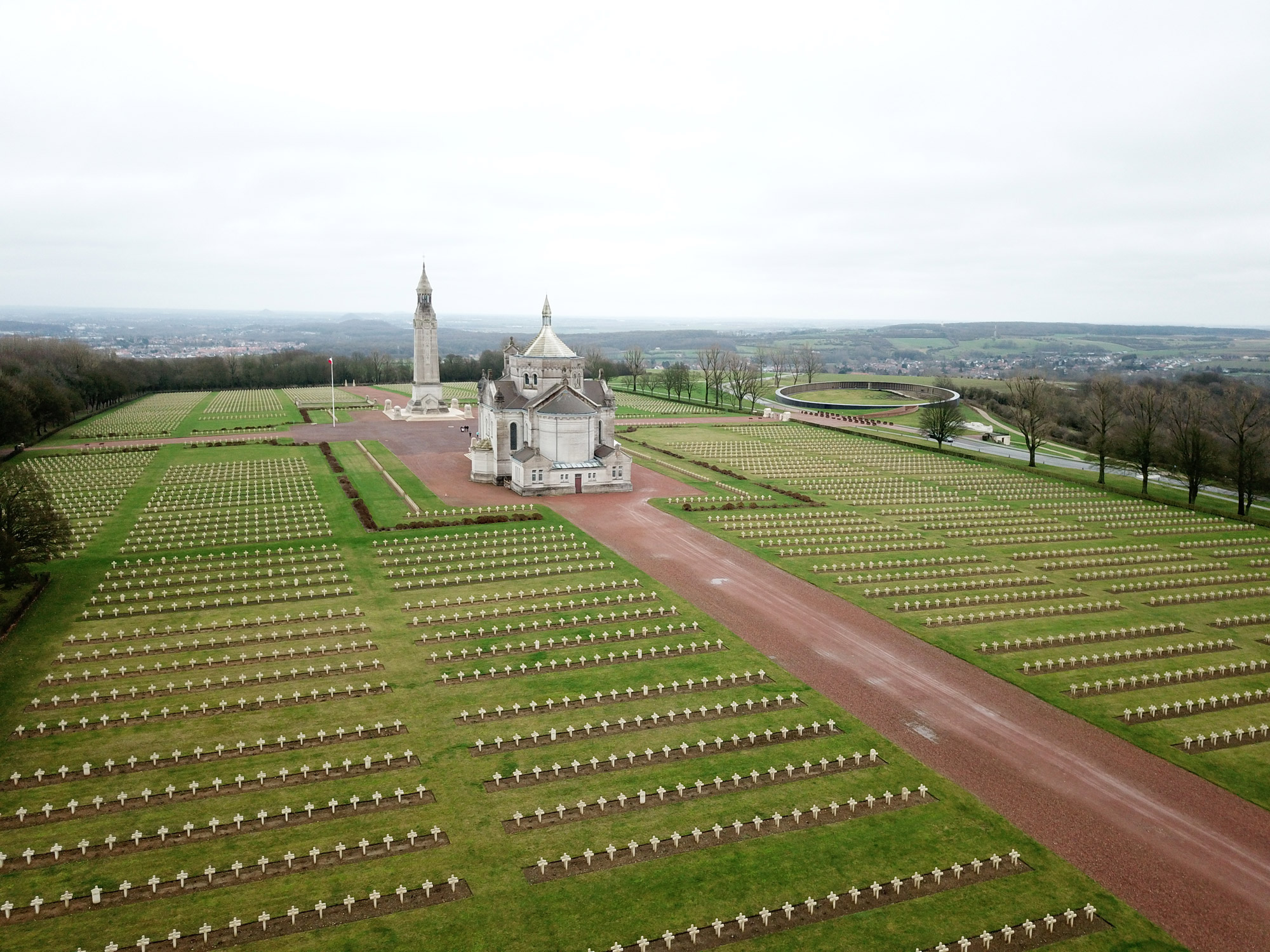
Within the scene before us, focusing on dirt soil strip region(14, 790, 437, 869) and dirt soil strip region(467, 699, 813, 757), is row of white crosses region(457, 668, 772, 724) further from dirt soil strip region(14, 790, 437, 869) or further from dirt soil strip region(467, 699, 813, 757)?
dirt soil strip region(14, 790, 437, 869)

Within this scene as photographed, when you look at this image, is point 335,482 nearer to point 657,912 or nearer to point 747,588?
point 747,588

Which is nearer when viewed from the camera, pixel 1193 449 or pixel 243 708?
pixel 243 708

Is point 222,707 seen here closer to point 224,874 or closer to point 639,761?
point 224,874

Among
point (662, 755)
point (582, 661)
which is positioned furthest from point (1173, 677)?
point (582, 661)

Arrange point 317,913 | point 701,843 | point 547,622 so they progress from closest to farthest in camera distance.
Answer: point 317,913 < point 701,843 < point 547,622

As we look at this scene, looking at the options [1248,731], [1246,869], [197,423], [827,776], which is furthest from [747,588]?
[197,423]

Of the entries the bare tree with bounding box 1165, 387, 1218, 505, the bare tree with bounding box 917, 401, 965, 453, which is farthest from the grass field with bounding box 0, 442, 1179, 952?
the bare tree with bounding box 917, 401, 965, 453
